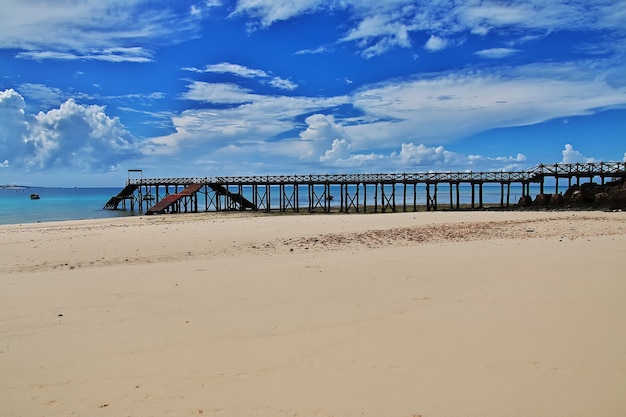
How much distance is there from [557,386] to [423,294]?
319 centimetres

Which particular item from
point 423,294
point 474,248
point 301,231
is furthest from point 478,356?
point 301,231

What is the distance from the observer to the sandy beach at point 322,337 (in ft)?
12.4

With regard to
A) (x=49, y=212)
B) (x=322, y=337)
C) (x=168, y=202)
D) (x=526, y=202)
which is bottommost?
(x=322, y=337)

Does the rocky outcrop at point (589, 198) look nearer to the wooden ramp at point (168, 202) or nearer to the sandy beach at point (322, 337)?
the sandy beach at point (322, 337)

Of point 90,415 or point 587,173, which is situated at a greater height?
point 587,173

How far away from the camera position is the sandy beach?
12.4ft

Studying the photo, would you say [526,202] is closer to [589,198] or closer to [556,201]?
[556,201]

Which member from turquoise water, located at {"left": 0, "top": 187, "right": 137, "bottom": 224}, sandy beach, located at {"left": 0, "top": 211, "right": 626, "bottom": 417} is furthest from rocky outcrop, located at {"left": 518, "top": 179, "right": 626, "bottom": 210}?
turquoise water, located at {"left": 0, "top": 187, "right": 137, "bottom": 224}

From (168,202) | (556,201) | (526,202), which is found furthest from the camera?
(168,202)

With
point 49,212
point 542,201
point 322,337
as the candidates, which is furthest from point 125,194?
point 322,337

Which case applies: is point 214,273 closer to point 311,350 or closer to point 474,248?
point 311,350

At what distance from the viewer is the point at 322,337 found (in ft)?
17.3

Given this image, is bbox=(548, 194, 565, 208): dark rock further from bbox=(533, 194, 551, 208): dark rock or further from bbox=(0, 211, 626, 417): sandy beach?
bbox=(0, 211, 626, 417): sandy beach

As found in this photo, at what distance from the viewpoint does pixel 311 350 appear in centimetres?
486
